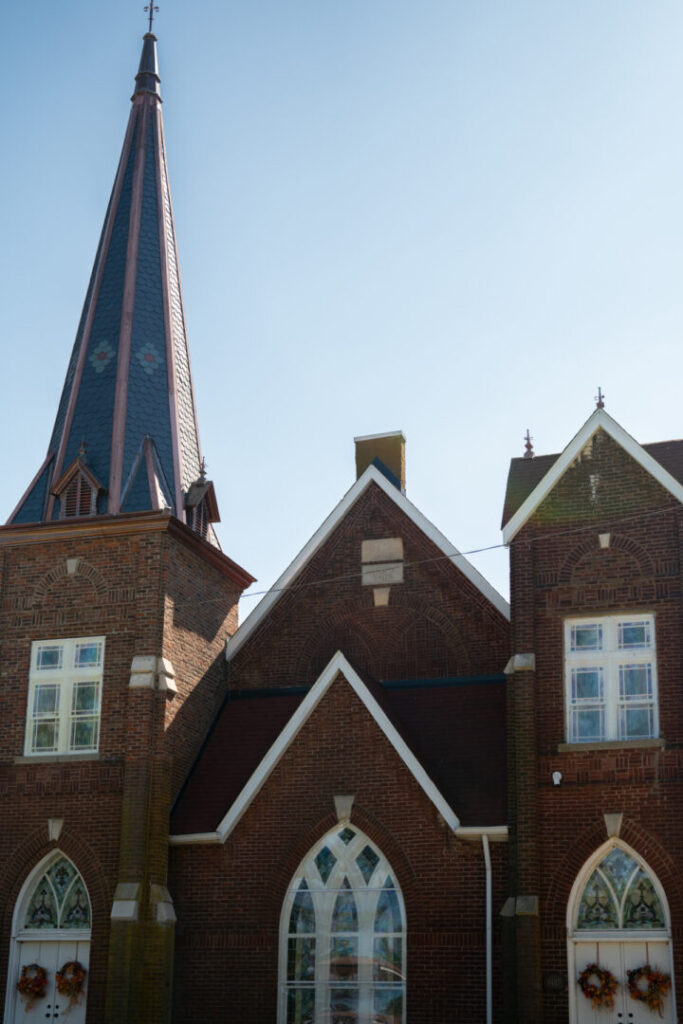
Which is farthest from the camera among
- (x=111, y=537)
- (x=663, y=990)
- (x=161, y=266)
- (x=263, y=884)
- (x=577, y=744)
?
(x=161, y=266)

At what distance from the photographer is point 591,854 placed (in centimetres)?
1977

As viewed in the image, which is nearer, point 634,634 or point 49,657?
point 634,634

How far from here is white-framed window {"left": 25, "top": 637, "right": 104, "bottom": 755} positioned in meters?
23.1

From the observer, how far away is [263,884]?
2164cm

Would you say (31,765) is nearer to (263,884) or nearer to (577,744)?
(263,884)

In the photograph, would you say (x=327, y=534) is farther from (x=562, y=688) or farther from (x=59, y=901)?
(x=59, y=901)

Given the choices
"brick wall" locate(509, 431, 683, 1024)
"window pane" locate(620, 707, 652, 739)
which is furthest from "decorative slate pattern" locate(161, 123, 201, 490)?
"window pane" locate(620, 707, 652, 739)

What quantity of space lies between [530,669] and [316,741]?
3.65 meters

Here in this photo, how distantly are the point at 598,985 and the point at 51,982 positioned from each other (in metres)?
8.54

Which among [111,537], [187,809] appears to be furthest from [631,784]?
[111,537]

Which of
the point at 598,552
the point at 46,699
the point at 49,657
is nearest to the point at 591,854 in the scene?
the point at 598,552

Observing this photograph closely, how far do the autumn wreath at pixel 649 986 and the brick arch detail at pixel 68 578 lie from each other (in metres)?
10.5

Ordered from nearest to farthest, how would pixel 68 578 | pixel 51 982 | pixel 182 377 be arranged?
pixel 51 982 → pixel 68 578 → pixel 182 377

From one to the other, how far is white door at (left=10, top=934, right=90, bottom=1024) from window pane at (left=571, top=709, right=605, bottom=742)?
27.3 feet
